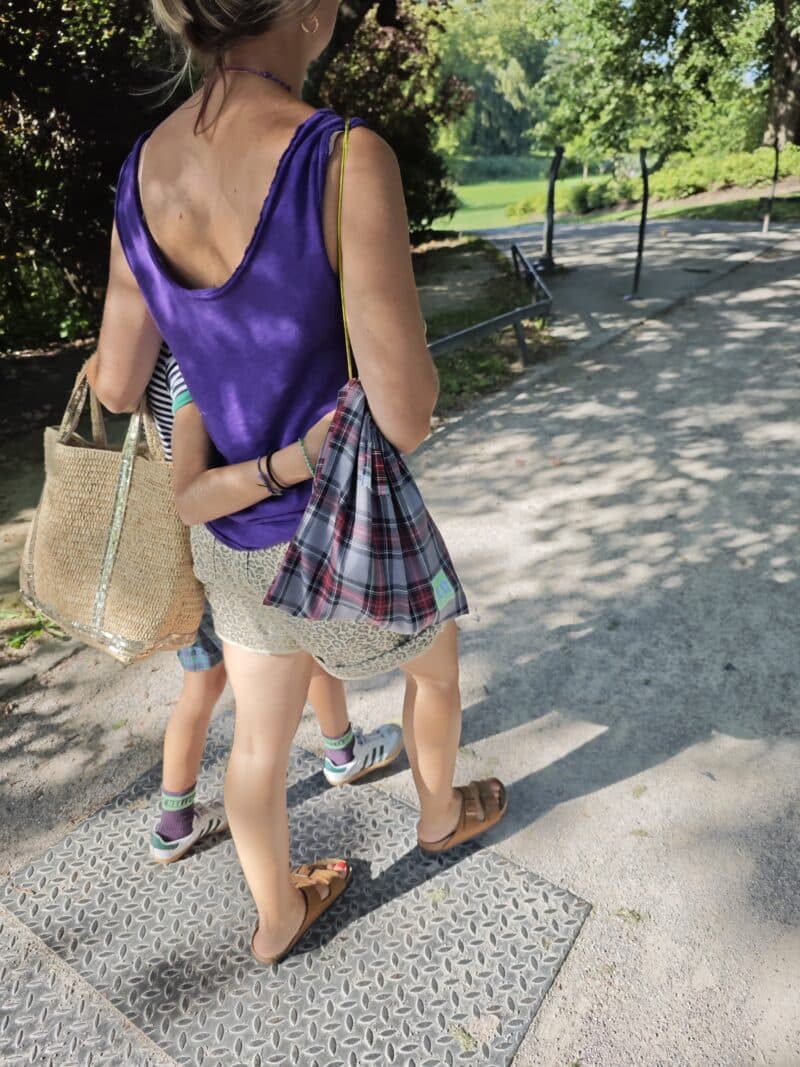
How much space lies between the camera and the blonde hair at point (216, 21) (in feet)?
3.89

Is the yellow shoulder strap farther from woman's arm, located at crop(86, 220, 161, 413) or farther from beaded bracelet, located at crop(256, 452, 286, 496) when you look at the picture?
woman's arm, located at crop(86, 220, 161, 413)

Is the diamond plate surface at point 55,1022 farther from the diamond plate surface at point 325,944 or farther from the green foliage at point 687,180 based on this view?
the green foliage at point 687,180

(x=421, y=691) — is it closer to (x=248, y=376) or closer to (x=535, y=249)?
(x=248, y=376)

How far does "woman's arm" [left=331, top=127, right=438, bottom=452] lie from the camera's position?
3.84ft

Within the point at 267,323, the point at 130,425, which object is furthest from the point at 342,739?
the point at 267,323

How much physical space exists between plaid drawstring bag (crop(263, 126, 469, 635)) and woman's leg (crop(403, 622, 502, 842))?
11.4 inches

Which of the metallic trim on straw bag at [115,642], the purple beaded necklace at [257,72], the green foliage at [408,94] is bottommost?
the metallic trim on straw bag at [115,642]

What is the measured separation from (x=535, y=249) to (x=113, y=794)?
12.5 metres

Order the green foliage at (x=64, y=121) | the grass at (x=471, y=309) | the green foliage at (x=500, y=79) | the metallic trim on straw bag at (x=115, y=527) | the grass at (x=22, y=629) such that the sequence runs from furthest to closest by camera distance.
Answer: the green foliage at (x=500, y=79) < the grass at (x=471, y=309) < the green foliage at (x=64, y=121) < the grass at (x=22, y=629) < the metallic trim on straw bag at (x=115, y=527)

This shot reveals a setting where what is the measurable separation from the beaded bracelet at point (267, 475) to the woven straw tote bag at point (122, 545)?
16.7 inches

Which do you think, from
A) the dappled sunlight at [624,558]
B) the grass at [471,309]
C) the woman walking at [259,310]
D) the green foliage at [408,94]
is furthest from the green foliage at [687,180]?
the woman walking at [259,310]

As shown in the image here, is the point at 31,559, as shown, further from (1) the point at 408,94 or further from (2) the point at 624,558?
(1) the point at 408,94

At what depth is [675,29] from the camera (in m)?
11.2

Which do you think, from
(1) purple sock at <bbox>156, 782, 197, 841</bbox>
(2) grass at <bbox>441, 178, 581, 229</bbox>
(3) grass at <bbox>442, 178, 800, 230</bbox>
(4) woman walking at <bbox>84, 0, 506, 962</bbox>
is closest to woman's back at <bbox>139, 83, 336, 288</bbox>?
(4) woman walking at <bbox>84, 0, 506, 962</bbox>
